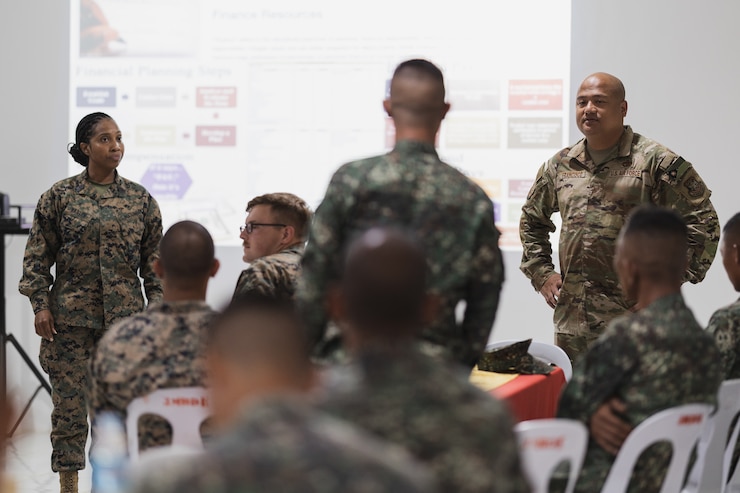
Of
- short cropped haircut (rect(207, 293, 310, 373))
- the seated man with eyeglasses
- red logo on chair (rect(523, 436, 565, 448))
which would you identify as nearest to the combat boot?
the seated man with eyeglasses

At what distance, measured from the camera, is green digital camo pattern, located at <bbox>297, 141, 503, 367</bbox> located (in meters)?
2.26

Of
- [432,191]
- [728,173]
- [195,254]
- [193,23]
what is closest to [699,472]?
[432,191]

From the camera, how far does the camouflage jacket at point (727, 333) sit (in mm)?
2646

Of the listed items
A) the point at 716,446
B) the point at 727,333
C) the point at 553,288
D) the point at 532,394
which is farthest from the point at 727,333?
the point at 553,288

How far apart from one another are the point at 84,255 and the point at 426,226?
7.72 ft

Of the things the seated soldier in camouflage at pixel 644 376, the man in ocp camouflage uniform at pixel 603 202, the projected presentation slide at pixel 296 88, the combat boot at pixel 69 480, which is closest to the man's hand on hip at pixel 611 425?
the seated soldier in camouflage at pixel 644 376

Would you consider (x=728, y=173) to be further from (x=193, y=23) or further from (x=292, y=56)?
(x=193, y=23)

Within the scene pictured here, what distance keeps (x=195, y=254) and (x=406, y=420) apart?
1293 mm

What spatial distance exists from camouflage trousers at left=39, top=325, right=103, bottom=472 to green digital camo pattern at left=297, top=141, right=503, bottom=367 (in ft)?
7.16

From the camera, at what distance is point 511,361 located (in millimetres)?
3357

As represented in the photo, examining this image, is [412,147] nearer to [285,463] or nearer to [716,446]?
[716,446]

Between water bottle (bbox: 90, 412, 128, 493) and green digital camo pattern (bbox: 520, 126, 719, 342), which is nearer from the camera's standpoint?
water bottle (bbox: 90, 412, 128, 493)

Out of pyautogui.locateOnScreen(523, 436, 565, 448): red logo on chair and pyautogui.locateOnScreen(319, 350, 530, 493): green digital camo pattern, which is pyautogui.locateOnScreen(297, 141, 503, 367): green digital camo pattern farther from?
pyautogui.locateOnScreen(319, 350, 530, 493): green digital camo pattern

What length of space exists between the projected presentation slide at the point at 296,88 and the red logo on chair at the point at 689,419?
3494 millimetres
